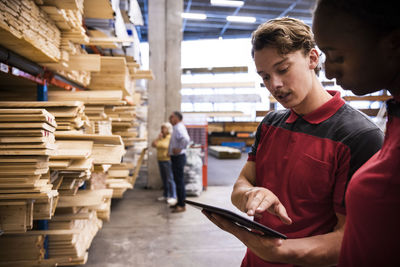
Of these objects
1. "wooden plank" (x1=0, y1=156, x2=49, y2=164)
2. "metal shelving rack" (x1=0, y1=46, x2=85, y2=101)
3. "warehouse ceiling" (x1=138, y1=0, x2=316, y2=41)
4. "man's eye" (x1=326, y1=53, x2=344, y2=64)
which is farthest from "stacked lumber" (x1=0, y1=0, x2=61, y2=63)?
"warehouse ceiling" (x1=138, y1=0, x2=316, y2=41)

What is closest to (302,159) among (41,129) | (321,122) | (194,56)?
(321,122)

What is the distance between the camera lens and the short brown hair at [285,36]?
1265mm

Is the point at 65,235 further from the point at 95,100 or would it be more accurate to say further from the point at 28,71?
the point at 28,71

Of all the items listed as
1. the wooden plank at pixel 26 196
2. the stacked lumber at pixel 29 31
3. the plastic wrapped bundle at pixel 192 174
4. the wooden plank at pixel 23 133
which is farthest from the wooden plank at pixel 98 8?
the plastic wrapped bundle at pixel 192 174

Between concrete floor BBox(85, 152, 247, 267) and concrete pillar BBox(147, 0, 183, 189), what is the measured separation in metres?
2.11

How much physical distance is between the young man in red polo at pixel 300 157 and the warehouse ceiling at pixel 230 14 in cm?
1140

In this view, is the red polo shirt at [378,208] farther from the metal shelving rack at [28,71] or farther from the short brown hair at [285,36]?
the metal shelving rack at [28,71]

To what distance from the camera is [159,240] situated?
178 inches

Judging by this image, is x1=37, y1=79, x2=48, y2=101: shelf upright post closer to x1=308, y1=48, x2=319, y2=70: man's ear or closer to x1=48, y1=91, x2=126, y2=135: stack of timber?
x1=48, y1=91, x2=126, y2=135: stack of timber

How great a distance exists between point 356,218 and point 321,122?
64cm

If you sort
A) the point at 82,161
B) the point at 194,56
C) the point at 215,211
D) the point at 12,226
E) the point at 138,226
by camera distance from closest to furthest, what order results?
1. the point at 215,211
2. the point at 12,226
3. the point at 82,161
4. the point at 138,226
5. the point at 194,56

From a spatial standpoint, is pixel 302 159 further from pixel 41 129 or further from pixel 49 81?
pixel 49 81

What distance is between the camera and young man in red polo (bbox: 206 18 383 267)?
1.06m

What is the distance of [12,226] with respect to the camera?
1.98 m
